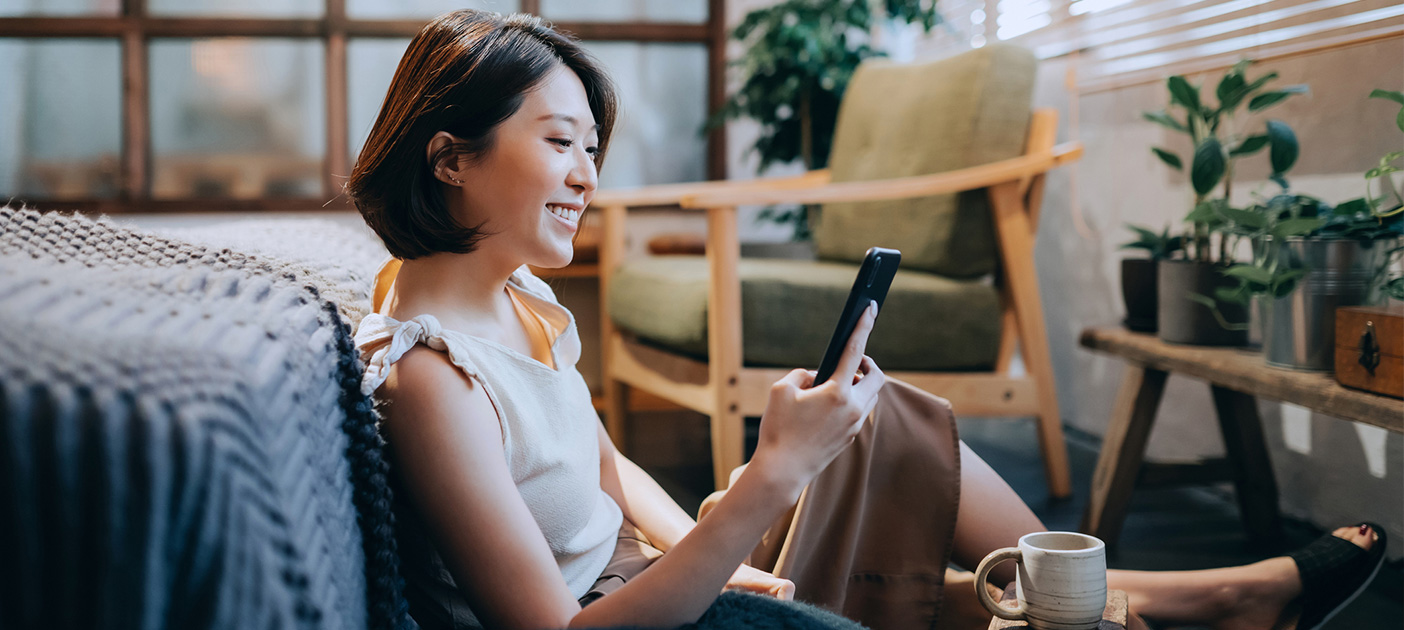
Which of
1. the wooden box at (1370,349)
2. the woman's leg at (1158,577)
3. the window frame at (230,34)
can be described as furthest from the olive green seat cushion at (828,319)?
the window frame at (230,34)

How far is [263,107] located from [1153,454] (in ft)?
8.66

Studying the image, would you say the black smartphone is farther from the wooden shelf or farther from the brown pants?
the wooden shelf

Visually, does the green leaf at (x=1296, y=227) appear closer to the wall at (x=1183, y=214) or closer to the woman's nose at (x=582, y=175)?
the wall at (x=1183, y=214)

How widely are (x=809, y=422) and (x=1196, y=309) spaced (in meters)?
1.12

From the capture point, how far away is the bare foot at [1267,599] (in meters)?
1.02

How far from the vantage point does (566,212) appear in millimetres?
758

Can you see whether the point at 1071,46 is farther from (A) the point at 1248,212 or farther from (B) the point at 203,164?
(B) the point at 203,164

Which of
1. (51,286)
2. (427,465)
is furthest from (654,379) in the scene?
(51,286)

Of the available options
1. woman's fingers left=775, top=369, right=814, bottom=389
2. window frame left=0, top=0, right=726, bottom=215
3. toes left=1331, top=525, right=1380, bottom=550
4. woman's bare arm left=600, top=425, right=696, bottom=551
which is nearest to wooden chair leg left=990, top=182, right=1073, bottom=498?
toes left=1331, top=525, right=1380, bottom=550

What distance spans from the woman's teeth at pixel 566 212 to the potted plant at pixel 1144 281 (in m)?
1.21

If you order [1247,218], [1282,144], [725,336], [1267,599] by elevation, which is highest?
[1282,144]

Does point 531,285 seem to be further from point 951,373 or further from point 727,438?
point 951,373

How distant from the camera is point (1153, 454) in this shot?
2113mm

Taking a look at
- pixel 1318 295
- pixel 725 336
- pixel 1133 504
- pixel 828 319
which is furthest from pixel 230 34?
pixel 1318 295
